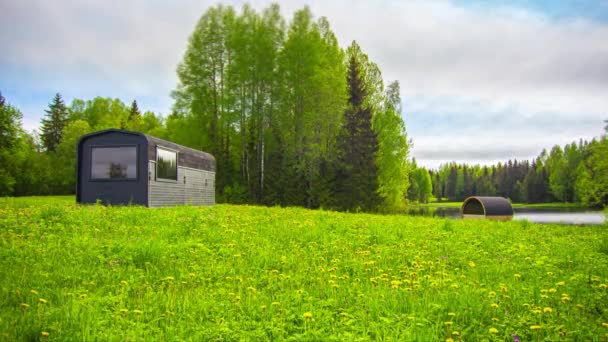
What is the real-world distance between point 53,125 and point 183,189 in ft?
171

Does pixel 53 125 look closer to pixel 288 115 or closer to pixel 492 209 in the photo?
pixel 288 115

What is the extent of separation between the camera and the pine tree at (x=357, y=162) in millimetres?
32219

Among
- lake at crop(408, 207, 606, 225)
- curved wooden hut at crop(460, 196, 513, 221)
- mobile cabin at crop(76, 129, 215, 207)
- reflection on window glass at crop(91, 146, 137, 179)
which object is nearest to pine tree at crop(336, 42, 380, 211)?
lake at crop(408, 207, 606, 225)

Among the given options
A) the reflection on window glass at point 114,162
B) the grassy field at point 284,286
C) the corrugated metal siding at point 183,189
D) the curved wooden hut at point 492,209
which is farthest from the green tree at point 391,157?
the grassy field at point 284,286

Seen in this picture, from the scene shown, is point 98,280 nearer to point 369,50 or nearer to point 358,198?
point 358,198

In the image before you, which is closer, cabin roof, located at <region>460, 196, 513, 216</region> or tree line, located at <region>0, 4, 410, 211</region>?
cabin roof, located at <region>460, 196, 513, 216</region>

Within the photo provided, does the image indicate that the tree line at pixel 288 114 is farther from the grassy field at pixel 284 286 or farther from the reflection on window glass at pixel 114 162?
the grassy field at pixel 284 286

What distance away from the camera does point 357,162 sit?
3244cm

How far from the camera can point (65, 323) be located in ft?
14.4

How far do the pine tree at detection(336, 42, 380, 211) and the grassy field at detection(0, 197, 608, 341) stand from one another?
21.5 m

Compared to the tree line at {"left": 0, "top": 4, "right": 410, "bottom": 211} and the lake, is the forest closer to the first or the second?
the tree line at {"left": 0, "top": 4, "right": 410, "bottom": 211}

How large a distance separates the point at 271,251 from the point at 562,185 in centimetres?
10365

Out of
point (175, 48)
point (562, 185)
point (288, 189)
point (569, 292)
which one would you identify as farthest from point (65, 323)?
point (562, 185)

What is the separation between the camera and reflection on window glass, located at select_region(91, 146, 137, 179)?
58.0 feet
